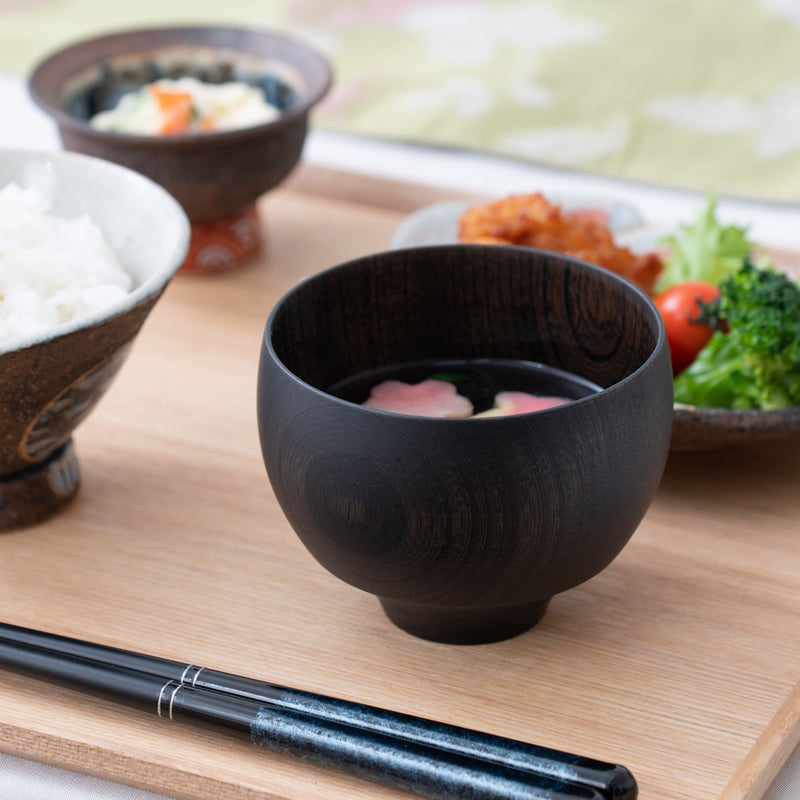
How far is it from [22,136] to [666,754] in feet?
5.67

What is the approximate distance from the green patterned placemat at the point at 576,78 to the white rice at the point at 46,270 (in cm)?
114

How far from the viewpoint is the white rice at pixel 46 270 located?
922 mm

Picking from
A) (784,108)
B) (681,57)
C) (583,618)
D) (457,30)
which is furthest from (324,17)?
(583,618)

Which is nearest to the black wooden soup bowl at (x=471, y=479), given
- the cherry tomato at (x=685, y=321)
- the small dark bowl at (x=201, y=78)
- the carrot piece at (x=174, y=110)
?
the cherry tomato at (x=685, y=321)

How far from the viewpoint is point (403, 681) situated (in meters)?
0.83

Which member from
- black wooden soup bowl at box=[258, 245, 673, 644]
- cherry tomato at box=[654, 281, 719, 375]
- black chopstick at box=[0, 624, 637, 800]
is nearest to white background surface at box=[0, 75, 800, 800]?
cherry tomato at box=[654, 281, 719, 375]

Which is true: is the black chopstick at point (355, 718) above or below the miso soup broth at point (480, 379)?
below

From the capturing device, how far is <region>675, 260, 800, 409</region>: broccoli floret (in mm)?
1041

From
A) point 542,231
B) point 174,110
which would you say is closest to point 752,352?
point 542,231

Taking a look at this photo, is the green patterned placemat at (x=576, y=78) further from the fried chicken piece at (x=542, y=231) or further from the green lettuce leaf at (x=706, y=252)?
the fried chicken piece at (x=542, y=231)

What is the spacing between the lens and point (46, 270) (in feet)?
3.15

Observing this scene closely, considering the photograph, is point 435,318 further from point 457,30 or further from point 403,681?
point 457,30

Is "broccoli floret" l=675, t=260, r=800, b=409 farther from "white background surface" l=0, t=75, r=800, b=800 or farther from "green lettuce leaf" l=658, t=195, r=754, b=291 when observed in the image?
"white background surface" l=0, t=75, r=800, b=800

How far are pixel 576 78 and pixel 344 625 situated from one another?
64.3 inches
